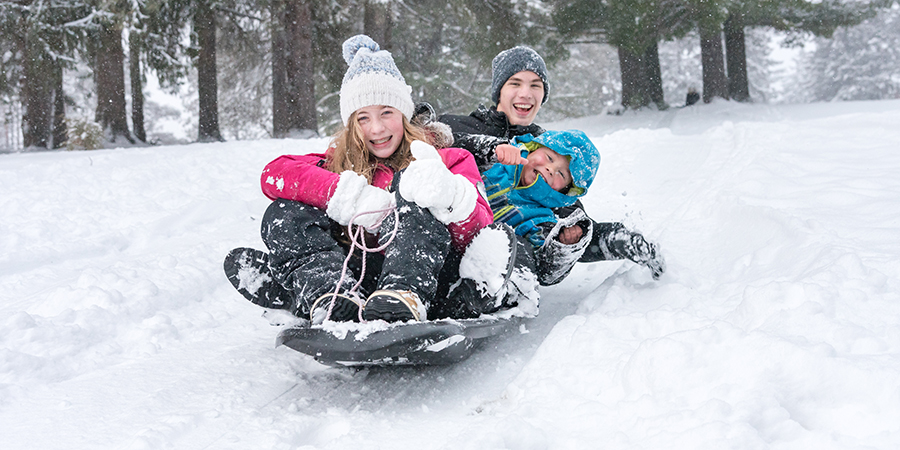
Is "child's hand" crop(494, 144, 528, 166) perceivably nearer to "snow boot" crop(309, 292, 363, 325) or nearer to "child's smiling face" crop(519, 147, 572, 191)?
"child's smiling face" crop(519, 147, 572, 191)

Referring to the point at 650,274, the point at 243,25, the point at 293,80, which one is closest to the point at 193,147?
the point at 293,80

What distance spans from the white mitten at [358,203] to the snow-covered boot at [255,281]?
44cm

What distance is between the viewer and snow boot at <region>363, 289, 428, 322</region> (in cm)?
192

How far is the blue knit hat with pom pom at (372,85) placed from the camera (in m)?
2.72

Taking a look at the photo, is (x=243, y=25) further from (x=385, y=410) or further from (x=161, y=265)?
(x=385, y=410)

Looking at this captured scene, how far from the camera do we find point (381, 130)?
2.69m

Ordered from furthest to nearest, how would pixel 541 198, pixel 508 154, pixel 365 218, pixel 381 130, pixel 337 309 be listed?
pixel 541 198 → pixel 508 154 → pixel 381 130 → pixel 365 218 → pixel 337 309

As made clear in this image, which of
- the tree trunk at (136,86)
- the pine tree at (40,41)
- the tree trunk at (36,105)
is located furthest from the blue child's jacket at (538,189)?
the tree trunk at (36,105)

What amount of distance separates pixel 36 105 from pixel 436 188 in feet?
36.6

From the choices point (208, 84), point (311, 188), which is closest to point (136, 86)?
point (208, 84)

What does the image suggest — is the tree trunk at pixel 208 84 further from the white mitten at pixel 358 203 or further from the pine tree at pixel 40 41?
the white mitten at pixel 358 203

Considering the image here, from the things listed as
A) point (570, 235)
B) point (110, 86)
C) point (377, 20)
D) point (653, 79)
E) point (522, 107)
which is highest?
point (377, 20)

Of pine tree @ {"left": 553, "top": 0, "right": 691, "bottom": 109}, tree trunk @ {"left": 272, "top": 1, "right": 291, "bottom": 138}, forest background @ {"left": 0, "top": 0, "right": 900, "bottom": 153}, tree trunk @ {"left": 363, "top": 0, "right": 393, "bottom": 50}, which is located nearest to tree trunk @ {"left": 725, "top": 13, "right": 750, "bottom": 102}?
forest background @ {"left": 0, "top": 0, "right": 900, "bottom": 153}

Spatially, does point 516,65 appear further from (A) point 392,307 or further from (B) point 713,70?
(B) point 713,70
